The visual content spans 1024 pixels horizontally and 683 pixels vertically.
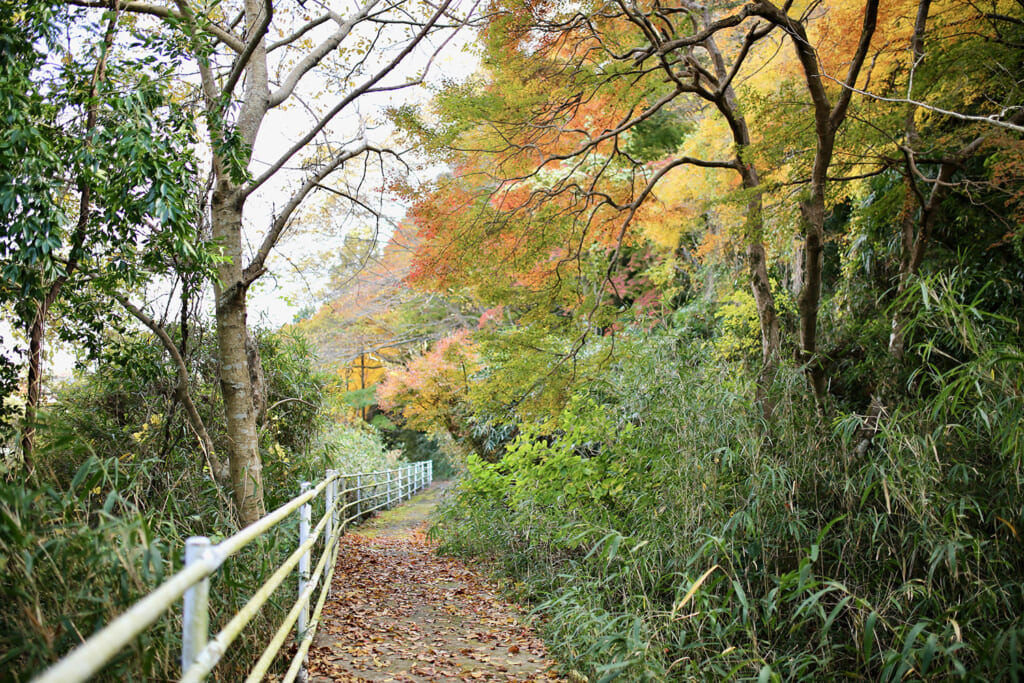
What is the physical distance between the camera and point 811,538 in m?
3.87

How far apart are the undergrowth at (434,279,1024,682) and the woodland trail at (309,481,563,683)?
1.15ft

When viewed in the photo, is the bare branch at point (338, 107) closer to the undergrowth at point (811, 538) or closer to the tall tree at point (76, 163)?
the tall tree at point (76, 163)

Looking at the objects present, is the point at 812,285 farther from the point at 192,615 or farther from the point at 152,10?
the point at 152,10

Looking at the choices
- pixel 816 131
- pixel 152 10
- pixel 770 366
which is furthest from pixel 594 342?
pixel 152 10

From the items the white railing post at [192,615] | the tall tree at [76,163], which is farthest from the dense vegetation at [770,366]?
the tall tree at [76,163]

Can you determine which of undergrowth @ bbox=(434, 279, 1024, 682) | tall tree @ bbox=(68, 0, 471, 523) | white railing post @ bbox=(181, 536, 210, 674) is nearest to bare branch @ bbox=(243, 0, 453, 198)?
tall tree @ bbox=(68, 0, 471, 523)

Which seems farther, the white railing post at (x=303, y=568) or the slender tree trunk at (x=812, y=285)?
the slender tree trunk at (x=812, y=285)

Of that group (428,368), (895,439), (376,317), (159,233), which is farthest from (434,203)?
(376,317)

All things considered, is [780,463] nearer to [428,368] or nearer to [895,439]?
[895,439]

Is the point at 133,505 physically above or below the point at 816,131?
below

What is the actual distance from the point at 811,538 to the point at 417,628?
2.82 m

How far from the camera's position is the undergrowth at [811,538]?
3.13 meters

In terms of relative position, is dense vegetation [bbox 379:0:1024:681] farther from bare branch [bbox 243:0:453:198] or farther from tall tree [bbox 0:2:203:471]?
tall tree [bbox 0:2:203:471]

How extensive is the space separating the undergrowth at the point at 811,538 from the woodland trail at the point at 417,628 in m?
0.35
